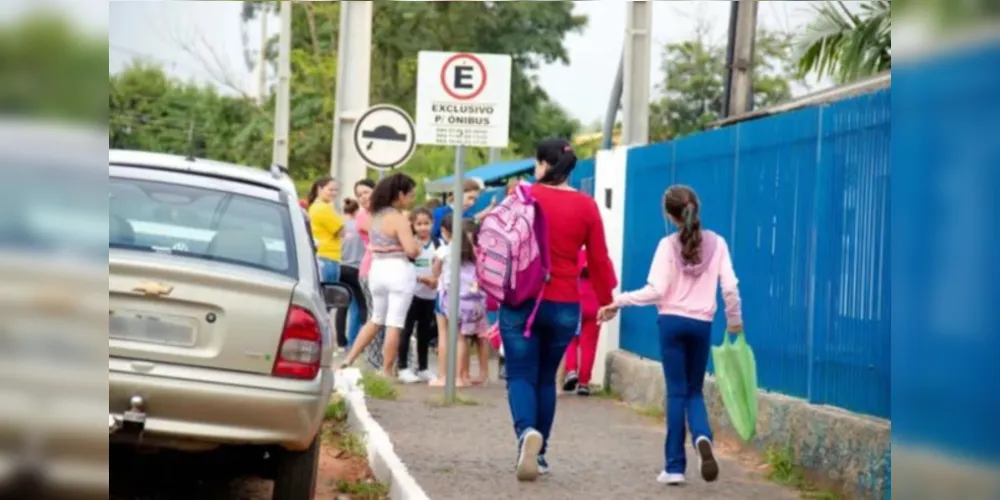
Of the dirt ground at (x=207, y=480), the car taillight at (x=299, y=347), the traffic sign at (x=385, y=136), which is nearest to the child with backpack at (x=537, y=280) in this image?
the dirt ground at (x=207, y=480)

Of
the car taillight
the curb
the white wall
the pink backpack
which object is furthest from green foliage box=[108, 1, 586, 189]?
the car taillight

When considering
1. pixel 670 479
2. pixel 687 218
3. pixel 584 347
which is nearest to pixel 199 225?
pixel 687 218

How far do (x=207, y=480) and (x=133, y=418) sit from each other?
2.39 meters

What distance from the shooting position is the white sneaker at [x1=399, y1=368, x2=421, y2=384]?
14.2 meters

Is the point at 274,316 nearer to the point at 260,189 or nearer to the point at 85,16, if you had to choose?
the point at 260,189

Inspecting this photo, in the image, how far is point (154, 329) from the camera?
21.4ft

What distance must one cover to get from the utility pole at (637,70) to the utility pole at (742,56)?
193 centimetres

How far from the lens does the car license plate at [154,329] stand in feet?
21.3

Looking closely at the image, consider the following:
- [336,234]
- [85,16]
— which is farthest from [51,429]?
[336,234]

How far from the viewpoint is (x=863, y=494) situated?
7.31m

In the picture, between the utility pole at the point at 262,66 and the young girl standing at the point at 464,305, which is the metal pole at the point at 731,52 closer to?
the young girl standing at the point at 464,305

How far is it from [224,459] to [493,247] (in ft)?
5.71

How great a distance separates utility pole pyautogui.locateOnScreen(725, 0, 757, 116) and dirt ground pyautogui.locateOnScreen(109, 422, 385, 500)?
537 cm

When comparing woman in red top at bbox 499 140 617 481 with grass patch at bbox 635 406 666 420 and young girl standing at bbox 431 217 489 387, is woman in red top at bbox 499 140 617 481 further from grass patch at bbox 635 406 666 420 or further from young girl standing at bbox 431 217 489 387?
young girl standing at bbox 431 217 489 387
